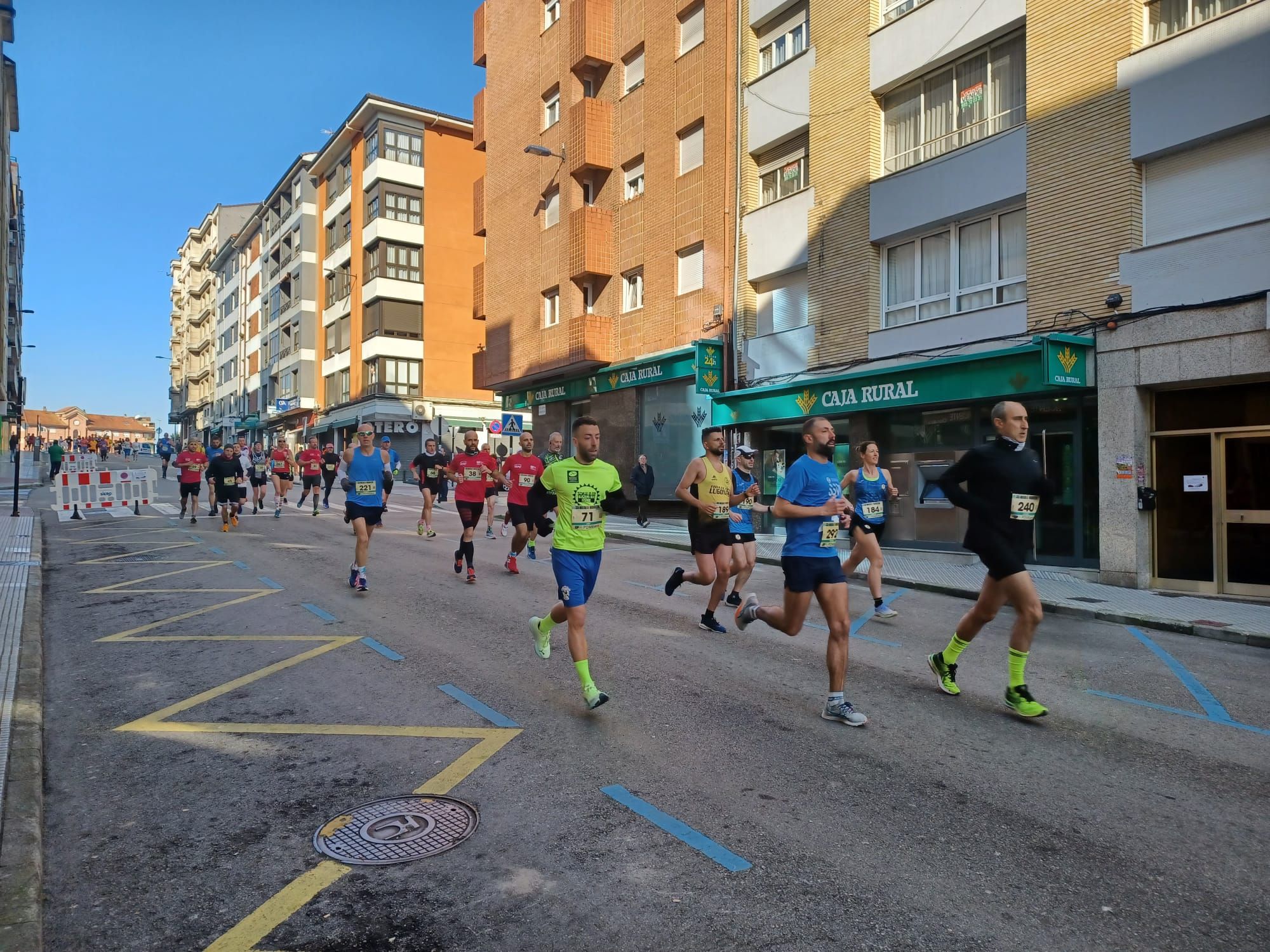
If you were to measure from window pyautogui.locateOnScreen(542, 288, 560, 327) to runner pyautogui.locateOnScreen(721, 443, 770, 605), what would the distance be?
20.2 meters

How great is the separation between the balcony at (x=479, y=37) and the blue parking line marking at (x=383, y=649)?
31.5 m

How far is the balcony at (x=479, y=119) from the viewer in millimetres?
33656

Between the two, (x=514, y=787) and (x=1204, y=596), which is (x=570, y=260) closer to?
(x=1204, y=596)

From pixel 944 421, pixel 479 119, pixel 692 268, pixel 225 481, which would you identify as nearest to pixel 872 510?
pixel 944 421

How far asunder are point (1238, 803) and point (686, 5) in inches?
923

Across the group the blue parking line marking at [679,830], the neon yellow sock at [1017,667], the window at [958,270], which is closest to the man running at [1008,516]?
the neon yellow sock at [1017,667]

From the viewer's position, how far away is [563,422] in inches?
1157

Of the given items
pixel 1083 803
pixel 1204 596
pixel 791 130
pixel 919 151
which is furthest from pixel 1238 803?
pixel 791 130

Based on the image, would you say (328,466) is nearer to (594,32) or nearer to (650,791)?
(594,32)

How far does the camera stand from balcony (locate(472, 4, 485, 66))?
111 ft

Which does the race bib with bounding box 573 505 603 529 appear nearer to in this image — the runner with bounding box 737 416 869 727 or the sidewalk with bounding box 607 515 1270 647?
the runner with bounding box 737 416 869 727

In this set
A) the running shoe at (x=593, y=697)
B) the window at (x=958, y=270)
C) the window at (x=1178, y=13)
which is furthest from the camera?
the window at (x=958, y=270)

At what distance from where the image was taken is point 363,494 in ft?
36.1

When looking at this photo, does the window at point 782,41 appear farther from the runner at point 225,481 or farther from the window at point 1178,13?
the runner at point 225,481
